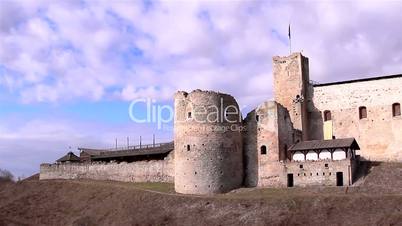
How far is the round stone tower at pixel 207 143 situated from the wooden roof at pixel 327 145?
5172 mm

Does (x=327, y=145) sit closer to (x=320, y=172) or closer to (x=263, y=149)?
(x=320, y=172)

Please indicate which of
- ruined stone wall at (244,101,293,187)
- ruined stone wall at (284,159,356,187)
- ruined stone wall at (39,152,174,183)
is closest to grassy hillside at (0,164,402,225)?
ruined stone wall at (284,159,356,187)

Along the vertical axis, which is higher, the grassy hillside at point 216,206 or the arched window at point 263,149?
the arched window at point 263,149

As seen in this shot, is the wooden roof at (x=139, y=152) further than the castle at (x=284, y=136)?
Yes

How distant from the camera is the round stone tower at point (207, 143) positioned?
46.5 metres

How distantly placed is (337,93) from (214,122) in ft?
47.7

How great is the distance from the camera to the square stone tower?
54.2 metres

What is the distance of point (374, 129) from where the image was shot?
171 feet

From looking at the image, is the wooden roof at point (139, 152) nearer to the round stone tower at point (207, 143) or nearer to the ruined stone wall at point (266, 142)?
the round stone tower at point (207, 143)

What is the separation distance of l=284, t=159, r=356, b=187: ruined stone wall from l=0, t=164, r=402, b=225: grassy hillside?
1162mm

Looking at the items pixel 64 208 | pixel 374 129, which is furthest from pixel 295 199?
pixel 64 208

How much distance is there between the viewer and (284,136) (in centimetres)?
4941

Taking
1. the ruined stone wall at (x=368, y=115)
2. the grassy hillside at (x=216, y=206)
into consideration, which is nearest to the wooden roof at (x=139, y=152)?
the grassy hillside at (x=216, y=206)

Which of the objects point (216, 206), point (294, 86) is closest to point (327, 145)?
point (294, 86)
